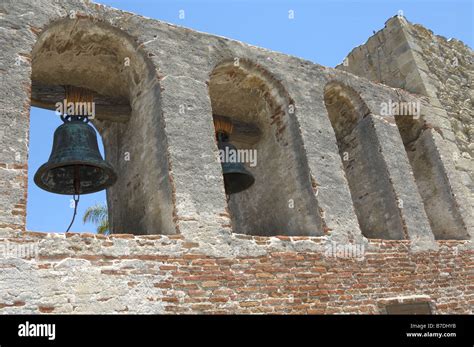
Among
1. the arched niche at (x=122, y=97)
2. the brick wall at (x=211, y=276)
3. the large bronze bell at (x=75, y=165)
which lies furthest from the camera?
the arched niche at (x=122, y=97)

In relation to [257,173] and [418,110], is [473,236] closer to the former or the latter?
[418,110]

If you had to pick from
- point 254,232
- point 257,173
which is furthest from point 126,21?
→ point 254,232

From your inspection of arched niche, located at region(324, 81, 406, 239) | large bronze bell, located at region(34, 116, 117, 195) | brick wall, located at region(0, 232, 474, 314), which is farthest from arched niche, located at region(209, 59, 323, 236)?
large bronze bell, located at region(34, 116, 117, 195)

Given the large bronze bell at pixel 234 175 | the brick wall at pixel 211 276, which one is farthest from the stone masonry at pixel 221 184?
the large bronze bell at pixel 234 175

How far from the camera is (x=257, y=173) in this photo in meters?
7.08

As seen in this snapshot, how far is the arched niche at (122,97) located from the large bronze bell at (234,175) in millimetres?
1157

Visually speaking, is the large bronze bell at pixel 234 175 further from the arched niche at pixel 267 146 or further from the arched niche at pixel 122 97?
the arched niche at pixel 122 97

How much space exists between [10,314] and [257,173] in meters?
4.10

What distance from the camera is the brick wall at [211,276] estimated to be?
12.9ft

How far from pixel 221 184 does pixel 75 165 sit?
61.9 inches

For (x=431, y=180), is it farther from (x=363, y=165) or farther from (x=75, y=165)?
(x=75, y=165)

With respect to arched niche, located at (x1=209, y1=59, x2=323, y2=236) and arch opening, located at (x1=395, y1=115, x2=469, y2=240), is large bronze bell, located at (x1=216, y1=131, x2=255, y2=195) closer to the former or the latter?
arched niche, located at (x1=209, y1=59, x2=323, y2=236)

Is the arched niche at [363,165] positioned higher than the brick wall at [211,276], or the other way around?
the arched niche at [363,165]
